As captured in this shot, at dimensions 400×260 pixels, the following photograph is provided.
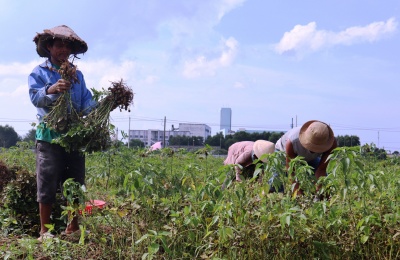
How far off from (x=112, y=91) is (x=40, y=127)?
21.0 inches

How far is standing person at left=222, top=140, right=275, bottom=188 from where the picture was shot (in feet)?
13.8

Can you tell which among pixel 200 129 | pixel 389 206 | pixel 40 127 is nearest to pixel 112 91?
pixel 40 127

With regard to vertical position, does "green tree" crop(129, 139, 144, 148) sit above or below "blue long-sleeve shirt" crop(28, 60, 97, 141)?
below

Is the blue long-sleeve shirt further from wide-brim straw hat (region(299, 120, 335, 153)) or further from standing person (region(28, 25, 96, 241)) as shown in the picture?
wide-brim straw hat (region(299, 120, 335, 153))

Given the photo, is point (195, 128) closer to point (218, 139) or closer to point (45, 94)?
point (218, 139)

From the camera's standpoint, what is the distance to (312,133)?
365 cm

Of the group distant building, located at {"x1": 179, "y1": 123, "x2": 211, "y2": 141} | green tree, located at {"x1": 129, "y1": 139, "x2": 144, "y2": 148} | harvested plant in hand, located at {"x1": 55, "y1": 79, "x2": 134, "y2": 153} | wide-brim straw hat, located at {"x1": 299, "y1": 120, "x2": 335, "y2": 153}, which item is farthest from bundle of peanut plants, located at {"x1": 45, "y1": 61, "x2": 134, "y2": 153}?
distant building, located at {"x1": 179, "y1": 123, "x2": 211, "y2": 141}

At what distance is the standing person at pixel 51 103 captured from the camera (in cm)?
300

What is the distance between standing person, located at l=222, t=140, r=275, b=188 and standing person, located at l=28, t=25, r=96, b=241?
1423 millimetres

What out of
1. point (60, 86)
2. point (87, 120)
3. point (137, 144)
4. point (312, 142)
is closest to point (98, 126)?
point (87, 120)

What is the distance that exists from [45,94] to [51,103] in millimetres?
66

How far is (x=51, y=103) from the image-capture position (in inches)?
117

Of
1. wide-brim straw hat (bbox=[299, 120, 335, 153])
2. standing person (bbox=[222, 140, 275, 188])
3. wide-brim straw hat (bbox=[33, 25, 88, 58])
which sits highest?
wide-brim straw hat (bbox=[33, 25, 88, 58])

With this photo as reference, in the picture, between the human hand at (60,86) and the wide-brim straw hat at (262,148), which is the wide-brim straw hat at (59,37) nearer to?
the human hand at (60,86)
